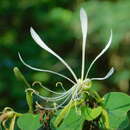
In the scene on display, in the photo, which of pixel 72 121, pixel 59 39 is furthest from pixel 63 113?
pixel 59 39

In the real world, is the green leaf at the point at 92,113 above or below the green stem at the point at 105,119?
above

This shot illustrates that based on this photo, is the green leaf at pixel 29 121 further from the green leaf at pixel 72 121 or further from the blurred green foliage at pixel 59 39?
the blurred green foliage at pixel 59 39

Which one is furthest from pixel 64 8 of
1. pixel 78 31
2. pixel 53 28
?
pixel 78 31

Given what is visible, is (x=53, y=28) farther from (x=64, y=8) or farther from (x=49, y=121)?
(x=49, y=121)

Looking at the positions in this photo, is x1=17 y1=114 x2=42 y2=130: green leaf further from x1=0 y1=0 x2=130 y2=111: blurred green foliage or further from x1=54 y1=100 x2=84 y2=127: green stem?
x1=0 y1=0 x2=130 y2=111: blurred green foliage

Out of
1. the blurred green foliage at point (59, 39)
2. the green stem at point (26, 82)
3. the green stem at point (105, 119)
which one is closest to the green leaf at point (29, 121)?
the green stem at point (26, 82)

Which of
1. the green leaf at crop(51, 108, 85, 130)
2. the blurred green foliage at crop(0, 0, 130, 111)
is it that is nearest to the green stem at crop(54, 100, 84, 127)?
the green leaf at crop(51, 108, 85, 130)

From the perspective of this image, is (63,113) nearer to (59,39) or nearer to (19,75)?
(19,75)
